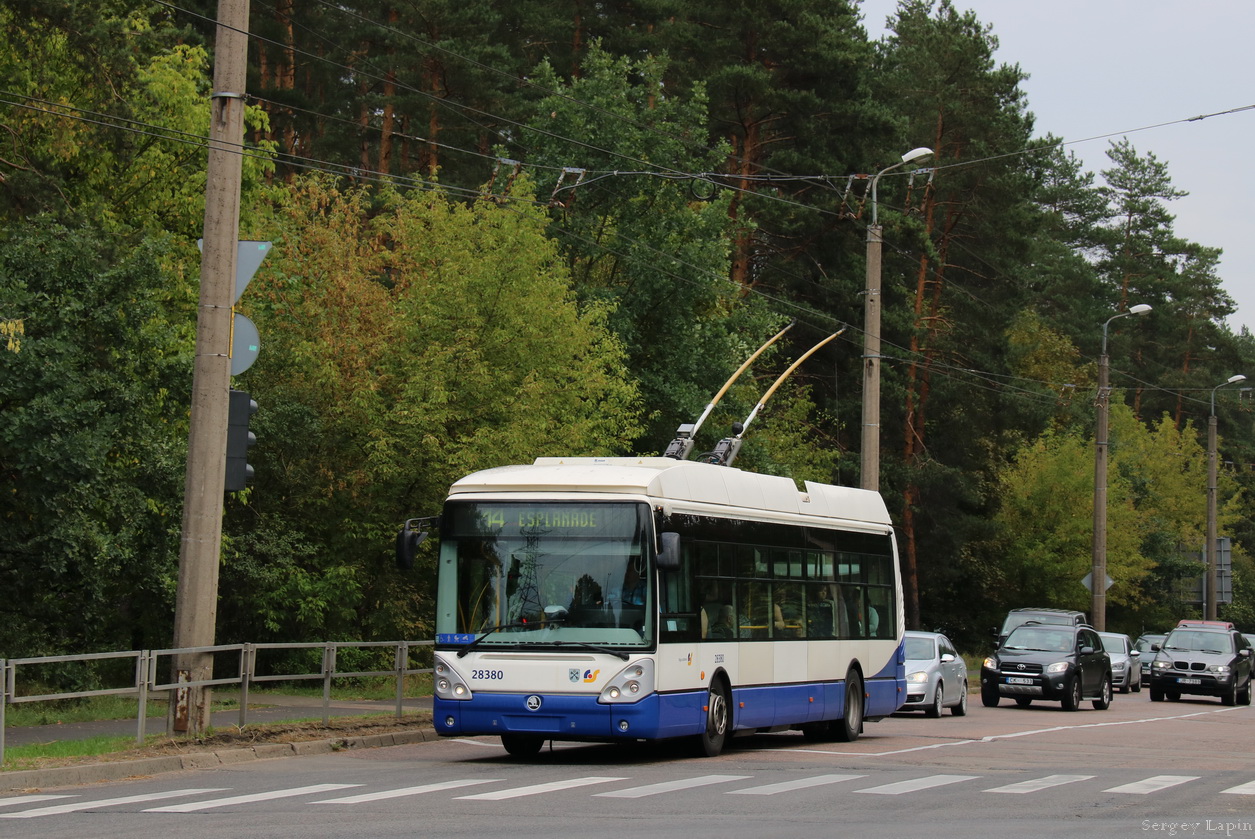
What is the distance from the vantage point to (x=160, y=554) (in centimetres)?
2227

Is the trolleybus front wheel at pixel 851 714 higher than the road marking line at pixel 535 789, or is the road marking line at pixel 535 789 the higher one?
the trolleybus front wheel at pixel 851 714

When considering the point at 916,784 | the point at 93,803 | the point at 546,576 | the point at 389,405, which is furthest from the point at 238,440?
the point at 389,405

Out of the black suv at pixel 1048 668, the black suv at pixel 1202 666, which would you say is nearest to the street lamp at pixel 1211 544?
the black suv at pixel 1202 666

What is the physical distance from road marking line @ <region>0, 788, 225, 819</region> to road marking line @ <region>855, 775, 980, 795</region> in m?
5.62

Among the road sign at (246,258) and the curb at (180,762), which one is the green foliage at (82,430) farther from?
the curb at (180,762)

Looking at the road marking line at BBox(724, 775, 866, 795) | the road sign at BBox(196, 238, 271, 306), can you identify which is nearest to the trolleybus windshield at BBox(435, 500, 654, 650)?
the road marking line at BBox(724, 775, 866, 795)

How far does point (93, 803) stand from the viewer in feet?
39.9

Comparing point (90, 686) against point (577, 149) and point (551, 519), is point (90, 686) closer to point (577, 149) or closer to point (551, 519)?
point (551, 519)

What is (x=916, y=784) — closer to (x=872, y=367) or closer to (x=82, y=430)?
(x=82, y=430)

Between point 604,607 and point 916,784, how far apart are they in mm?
3407

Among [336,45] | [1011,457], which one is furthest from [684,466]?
[1011,457]

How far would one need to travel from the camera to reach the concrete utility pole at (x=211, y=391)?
1627cm

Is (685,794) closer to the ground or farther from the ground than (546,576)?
closer to the ground

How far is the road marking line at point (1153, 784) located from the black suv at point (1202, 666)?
23.8m
